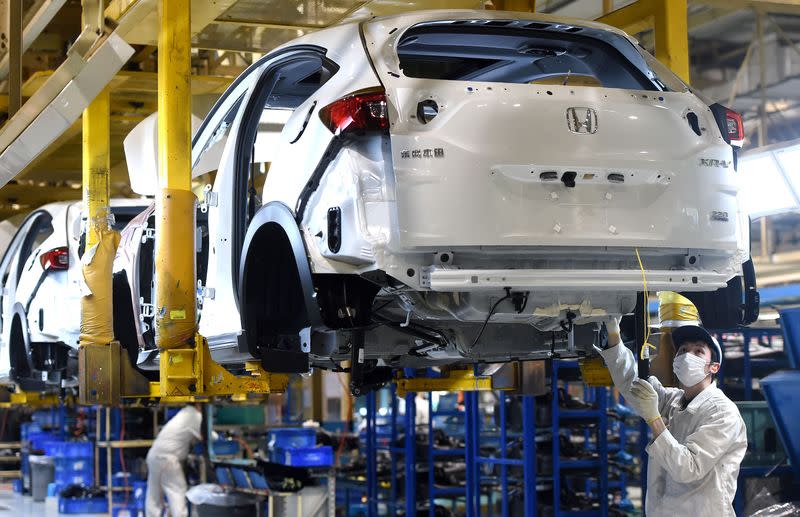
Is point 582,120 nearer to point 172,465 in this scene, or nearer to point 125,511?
point 172,465

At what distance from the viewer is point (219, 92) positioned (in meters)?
10.1

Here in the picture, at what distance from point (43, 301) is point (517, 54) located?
5986mm

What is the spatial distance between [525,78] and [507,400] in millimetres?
6112

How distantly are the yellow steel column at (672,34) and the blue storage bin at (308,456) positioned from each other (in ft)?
20.7

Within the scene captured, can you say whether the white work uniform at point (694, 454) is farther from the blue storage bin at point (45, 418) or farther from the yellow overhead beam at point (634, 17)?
the blue storage bin at point (45, 418)

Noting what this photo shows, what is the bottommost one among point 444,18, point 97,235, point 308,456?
point 308,456

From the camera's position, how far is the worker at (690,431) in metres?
5.41

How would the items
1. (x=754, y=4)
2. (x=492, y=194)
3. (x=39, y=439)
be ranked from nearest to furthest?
(x=492, y=194)
(x=754, y=4)
(x=39, y=439)

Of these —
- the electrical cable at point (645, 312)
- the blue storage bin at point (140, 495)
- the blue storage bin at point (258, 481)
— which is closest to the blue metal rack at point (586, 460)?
the blue storage bin at point (258, 481)

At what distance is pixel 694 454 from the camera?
5.45 metres

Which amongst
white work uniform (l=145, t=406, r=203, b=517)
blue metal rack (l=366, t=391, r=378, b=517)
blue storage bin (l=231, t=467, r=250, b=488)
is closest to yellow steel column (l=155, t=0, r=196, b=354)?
blue storage bin (l=231, t=467, r=250, b=488)

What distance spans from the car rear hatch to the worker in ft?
3.35

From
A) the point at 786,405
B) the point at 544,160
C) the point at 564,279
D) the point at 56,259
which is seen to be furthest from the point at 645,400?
the point at 56,259

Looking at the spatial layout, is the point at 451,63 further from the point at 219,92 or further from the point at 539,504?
the point at 539,504
